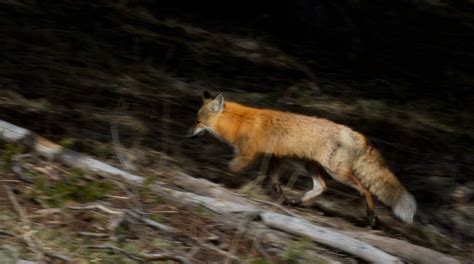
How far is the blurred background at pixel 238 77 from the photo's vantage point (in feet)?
31.5

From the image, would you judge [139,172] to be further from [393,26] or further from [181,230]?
[393,26]

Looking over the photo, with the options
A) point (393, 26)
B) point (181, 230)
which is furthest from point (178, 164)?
point (393, 26)

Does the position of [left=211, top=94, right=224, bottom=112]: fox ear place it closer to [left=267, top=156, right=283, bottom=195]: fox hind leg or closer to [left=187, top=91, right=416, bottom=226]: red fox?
[left=187, top=91, right=416, bottom=226]: red fox

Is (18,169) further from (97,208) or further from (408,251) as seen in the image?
(408,251)

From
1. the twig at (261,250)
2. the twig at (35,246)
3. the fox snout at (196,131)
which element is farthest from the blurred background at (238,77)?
the twig at (261,250)

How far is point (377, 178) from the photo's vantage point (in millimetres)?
8766

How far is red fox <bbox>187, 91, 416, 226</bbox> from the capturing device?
28.7 ft

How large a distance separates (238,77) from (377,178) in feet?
17.4

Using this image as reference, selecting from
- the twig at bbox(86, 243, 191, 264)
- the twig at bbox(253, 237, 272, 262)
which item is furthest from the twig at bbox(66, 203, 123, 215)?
the twig at bbox(253, 237, 272, 262)

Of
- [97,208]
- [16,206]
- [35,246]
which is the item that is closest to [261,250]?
[97,208]

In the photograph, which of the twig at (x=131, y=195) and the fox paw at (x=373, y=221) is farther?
the fox paw at (x=373, y=221)

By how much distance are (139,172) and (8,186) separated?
1.55 meters

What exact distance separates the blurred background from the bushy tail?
70 cm

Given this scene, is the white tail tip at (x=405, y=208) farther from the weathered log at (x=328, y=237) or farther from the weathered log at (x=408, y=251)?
the weathered log at (x=328, y=237)
